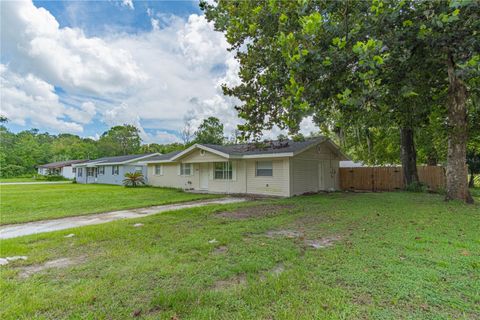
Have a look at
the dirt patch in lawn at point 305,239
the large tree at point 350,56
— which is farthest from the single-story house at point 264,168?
the dirt patch in lawn at point 305,239

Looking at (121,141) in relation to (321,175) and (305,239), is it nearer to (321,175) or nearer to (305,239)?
(321,175)

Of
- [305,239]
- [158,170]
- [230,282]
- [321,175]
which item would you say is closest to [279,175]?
[321,175]

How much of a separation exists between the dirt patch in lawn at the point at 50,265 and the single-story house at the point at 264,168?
26.8ft

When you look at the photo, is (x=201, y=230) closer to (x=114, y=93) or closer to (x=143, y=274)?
(x=143, y=274)

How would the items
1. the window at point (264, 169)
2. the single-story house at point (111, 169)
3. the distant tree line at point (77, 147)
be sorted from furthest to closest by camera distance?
the distant tree line at point (77, 147)
the single-story house at point (111, 169)
the window at point (264, 169)

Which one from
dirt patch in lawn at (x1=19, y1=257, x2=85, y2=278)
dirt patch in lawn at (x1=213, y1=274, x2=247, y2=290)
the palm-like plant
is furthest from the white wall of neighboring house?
dirt patch in lawn at (x1=213, y1=274, x2=247, y2=290)

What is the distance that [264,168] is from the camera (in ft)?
44.8

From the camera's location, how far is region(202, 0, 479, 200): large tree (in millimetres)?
5566

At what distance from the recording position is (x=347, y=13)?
6.92 meters

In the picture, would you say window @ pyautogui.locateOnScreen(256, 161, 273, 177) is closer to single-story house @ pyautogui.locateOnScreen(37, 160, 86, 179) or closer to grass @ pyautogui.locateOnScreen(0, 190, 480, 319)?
grass @ pyautogui.locateOnScreen(0, 190, 480, 319)

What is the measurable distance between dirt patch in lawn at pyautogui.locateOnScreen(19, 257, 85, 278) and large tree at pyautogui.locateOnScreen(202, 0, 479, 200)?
16.1 feet

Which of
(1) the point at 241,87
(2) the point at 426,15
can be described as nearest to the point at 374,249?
(2) the point at 426,15

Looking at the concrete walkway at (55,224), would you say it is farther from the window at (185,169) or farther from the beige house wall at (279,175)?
the window at (185,169)

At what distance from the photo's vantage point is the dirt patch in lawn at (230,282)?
2.87 m
